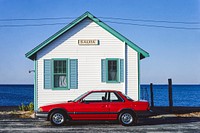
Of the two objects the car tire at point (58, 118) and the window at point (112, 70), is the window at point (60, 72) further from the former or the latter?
the car tire at point (58, 118)

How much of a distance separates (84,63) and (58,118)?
18.3 feet

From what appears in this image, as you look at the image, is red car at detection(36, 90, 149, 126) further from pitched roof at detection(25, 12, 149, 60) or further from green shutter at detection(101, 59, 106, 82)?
pitched roof at detection(25, 12, 149, 60)

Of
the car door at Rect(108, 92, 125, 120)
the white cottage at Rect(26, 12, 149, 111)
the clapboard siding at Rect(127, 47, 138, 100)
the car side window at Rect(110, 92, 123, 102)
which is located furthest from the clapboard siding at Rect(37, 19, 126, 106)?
the car door at Rect(108, 92, 125, 120)

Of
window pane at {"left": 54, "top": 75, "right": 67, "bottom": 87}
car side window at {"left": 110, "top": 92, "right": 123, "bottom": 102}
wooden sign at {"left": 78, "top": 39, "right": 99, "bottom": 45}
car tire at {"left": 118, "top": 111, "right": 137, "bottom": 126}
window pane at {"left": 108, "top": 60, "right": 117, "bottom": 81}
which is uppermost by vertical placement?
wooden sign at {"left": 78, "top": 39, "right": 99, "bottom": 45}

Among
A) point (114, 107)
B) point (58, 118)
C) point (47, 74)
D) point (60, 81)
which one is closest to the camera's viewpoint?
point (58, 118)

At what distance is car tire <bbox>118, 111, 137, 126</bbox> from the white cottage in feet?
15.6

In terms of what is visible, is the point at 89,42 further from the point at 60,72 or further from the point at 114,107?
the point at 114,107

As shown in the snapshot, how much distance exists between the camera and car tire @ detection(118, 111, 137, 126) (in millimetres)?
14875

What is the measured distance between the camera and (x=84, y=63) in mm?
19766

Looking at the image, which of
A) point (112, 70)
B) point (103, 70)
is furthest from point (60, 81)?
point (112, 70)

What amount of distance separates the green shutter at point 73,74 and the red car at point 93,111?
4741 mm

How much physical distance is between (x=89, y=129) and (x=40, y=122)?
134 inches

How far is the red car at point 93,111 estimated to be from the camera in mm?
14758

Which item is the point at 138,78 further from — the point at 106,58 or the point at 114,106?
the point at 114,106
